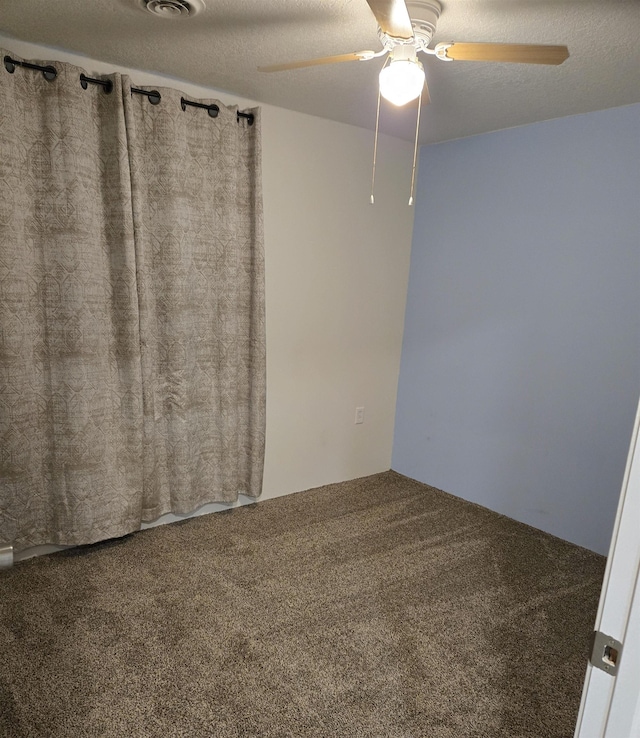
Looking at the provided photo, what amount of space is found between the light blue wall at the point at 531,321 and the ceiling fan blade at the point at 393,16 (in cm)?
167

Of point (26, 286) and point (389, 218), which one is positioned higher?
point (389, 218)

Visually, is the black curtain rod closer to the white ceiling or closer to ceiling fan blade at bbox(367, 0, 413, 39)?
the white ceiling

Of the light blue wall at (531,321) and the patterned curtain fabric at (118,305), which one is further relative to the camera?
the light blue wall at (531,321)

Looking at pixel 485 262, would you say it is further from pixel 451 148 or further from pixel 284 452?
pixel 284 452

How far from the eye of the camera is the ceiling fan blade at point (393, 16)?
1394 mm

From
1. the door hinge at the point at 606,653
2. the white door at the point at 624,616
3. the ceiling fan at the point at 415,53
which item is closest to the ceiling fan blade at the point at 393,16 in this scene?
the ceiling fan at the point at 415,53

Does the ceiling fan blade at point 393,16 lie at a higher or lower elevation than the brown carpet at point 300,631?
higher

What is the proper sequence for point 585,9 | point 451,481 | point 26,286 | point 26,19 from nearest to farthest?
point 585,9 < point 26,19 < point 26,286 < point 451,481

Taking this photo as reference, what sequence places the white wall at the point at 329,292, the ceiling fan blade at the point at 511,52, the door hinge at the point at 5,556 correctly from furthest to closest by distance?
the white wall at the point at 329,292, the ceiling fan blade at the point at 511,52, the door hinge at the point at 5,556

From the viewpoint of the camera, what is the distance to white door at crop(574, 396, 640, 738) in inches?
30.9

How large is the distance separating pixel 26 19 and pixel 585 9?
1.93 m

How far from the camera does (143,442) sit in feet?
8.89

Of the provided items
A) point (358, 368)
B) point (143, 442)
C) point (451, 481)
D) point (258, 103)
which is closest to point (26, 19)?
point (258, 103)

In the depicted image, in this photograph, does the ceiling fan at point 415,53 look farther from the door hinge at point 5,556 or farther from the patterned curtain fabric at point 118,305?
the door hinge at point 5,556
